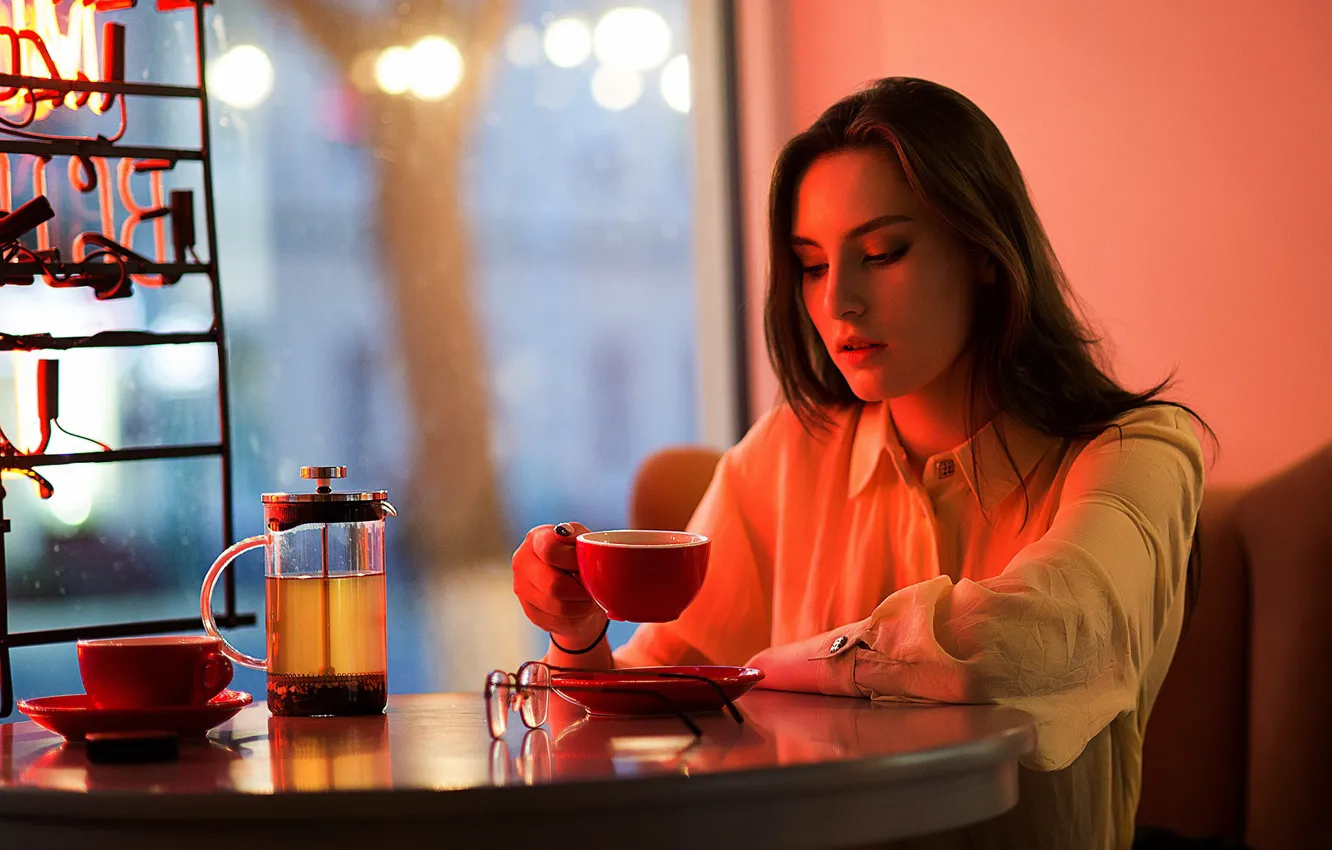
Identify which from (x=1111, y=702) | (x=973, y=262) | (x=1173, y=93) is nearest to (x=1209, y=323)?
(x=1173, y=93)

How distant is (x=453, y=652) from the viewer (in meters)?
2.80

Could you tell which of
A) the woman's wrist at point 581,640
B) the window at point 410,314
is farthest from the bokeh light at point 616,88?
the woman's wrist at point 581,640

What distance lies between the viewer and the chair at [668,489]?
90.4 inches

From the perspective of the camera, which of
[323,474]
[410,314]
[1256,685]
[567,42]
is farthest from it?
[567,42]

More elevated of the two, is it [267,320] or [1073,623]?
[267,320]

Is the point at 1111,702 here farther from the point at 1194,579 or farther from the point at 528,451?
the point at 528,451

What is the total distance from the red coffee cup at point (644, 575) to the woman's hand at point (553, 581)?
0.13 metres

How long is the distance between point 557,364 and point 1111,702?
185 centimetres

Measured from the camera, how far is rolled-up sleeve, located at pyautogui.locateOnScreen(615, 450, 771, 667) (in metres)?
1.71

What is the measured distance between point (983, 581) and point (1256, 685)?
2.25ft

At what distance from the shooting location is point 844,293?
1.53 metres

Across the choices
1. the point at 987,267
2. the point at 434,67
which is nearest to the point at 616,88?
the point at 434,67

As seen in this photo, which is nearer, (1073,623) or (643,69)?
(1073,623)

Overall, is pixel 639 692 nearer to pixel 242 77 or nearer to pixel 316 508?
pixel 316 508
